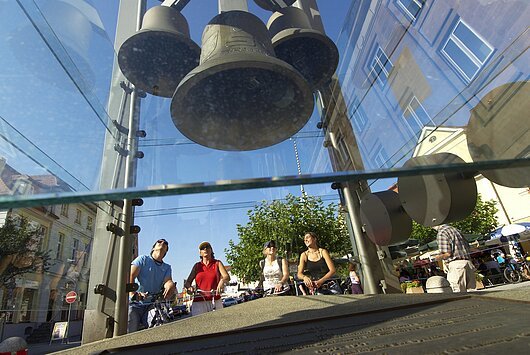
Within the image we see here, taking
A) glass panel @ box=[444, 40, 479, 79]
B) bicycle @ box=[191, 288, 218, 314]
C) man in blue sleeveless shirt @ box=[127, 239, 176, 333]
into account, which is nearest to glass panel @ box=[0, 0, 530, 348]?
glass panel @ box=[444, 40, 479, 79]

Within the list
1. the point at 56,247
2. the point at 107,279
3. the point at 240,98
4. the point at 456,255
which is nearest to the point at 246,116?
the point at 240,98

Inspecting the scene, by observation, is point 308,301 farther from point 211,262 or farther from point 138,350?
point 138,350

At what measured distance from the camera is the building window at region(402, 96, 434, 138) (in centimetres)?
136

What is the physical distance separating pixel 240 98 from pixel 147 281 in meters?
2.03

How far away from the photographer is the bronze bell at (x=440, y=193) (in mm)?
1258

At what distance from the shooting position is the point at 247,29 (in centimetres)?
139

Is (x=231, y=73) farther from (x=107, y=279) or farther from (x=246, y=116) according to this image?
(x=107, y=279)

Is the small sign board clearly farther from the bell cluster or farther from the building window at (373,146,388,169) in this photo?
the building window at (373,146,388,169)

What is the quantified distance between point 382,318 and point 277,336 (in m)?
0.48

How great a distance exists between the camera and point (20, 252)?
5.44 feet

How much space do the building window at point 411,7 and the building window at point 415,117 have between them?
0.39m

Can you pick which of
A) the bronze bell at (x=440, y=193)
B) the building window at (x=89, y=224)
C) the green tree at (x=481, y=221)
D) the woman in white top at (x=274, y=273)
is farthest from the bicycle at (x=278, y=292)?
the green tree at (x=481, y=221)

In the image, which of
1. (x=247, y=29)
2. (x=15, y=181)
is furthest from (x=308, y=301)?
(x=15, y=181)

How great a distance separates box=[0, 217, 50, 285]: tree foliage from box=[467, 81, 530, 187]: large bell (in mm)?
2049
